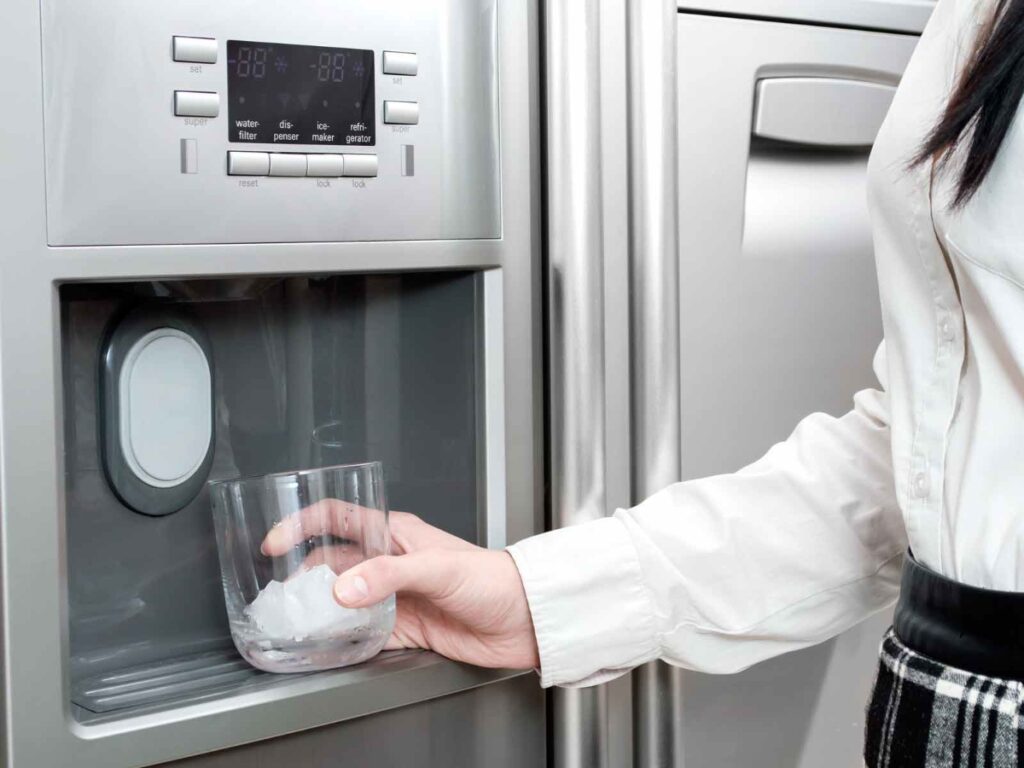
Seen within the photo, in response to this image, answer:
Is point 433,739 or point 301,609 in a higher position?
point 301,609

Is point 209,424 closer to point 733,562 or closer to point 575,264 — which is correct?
point 575,264

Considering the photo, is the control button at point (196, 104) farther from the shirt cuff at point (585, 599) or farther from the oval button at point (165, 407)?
the shirt cuff at point (585, 599)

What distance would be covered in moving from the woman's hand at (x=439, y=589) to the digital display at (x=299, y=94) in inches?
9.5

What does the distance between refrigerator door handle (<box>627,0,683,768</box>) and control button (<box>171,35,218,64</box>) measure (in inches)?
12.6

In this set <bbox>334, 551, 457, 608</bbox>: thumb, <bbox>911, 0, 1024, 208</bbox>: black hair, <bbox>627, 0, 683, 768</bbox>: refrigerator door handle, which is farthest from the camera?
<bbox>627, 0, 683, 768</bbox>: refrigerator door handle

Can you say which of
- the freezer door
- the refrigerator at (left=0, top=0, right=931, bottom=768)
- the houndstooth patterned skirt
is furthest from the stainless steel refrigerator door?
the houndstooth patterned skirt

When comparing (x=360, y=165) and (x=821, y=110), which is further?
(x=821, y=110)

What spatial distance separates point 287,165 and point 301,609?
0.28 meters

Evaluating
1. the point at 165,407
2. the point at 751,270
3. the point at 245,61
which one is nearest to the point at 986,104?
the point at 751,270

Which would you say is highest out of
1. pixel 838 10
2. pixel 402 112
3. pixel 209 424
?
pixel 838 10

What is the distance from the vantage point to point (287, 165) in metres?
0.71

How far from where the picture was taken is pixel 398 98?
2.50 feet

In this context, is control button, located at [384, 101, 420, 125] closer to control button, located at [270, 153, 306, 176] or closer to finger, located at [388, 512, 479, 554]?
control button, located at [270, 153, 306, 176]

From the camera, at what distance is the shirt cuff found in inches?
31.9
